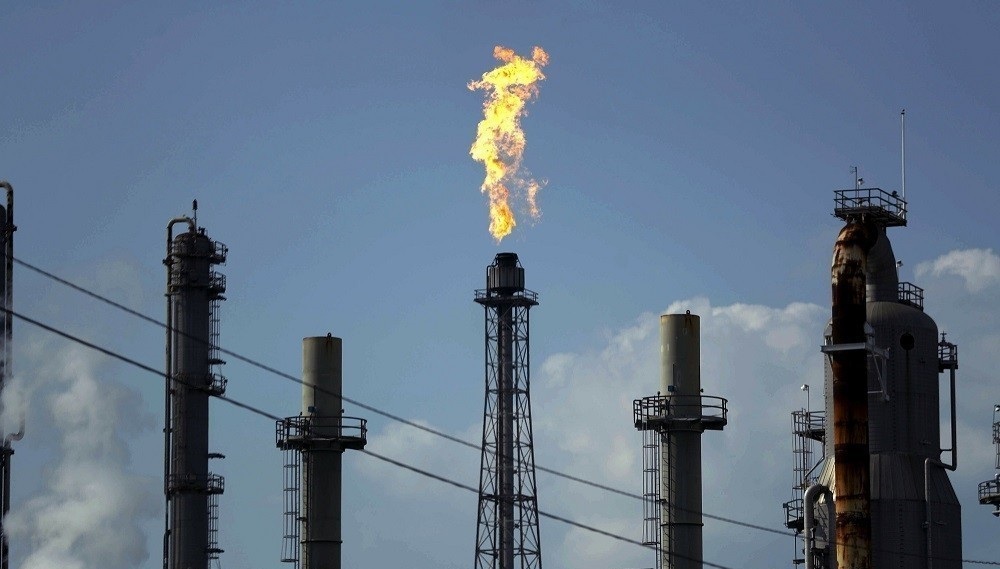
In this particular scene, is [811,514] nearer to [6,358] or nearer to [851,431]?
[851,431]

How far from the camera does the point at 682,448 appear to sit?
6241cm

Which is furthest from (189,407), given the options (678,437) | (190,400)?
(678,437)

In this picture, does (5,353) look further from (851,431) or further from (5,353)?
(851,431)

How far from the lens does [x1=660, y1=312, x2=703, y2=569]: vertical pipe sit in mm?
61938

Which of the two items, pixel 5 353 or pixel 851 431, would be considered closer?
pixel 851 431

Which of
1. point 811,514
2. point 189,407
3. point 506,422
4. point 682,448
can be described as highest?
point 506,422

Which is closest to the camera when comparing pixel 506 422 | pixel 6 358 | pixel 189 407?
pixel 6 358

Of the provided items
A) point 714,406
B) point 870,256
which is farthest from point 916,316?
point 714,406

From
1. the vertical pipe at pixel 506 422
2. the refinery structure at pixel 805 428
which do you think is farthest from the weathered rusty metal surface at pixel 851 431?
the vertical pipe at pixel 506 422

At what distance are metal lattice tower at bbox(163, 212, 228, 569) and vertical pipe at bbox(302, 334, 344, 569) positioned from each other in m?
7.11

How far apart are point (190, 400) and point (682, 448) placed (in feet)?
67.7

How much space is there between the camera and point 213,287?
76562 mm

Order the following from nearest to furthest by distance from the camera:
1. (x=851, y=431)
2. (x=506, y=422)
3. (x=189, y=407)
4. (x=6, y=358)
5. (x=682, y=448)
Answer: (x=851, y=431) → (x=682, y=448) → (x=6, y=358) → (x=189, y=407) → (x=506, y=422)

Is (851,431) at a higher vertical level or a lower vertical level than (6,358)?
lower
